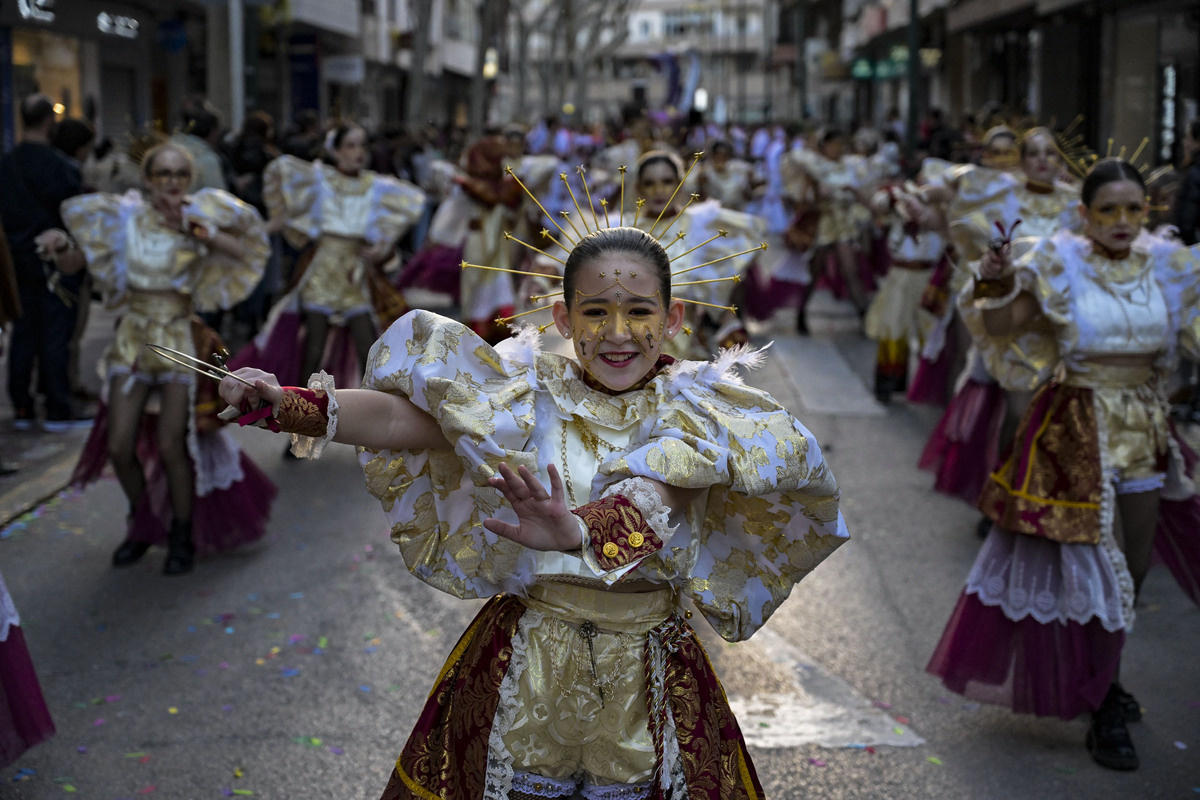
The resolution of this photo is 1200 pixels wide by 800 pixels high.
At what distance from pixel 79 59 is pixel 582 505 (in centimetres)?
2056

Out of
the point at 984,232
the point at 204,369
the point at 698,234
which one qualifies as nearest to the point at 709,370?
the point at 204,369

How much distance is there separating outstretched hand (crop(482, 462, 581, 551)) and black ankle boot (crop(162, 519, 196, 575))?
4.31 metres

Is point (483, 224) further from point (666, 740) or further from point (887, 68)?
point (887, 68)

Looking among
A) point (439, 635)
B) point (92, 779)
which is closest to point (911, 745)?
point (439, 635)

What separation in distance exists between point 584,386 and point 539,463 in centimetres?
22

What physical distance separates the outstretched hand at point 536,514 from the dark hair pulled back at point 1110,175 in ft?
9.05

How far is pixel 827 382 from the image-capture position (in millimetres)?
11516

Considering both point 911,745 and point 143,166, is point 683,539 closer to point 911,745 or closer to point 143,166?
point 911,745

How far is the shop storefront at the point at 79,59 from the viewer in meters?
18.5

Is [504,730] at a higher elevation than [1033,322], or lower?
lower

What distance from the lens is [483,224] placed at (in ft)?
37.4

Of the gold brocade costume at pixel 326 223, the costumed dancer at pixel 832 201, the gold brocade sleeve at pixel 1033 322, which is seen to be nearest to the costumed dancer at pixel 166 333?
the gold brocade costume at pixel 326 223

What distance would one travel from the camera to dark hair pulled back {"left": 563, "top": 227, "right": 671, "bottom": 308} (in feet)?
9.72

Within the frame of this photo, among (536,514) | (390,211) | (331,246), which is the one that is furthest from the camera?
(390,211)
